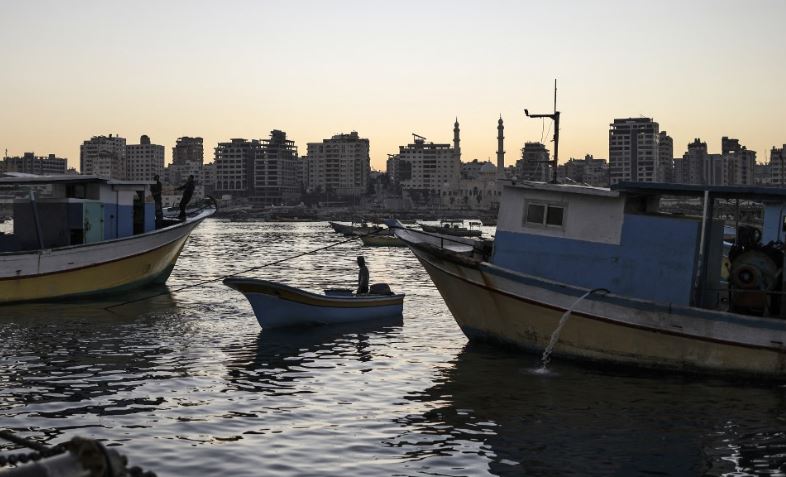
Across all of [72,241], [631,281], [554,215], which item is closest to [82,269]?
[72,241]

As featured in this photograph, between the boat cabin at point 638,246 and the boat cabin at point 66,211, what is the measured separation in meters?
15.0

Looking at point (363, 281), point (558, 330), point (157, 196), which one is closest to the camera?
point (558, 330)

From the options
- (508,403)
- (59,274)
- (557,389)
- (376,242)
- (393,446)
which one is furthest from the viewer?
(376,242)

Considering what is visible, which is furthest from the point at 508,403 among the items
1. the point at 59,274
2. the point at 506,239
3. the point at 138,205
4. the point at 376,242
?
the point at 376,242

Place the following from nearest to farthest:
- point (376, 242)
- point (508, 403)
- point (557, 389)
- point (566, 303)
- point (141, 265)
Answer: point (508, 403)
point (557, 389)
point (566, 303)
point (141, 265)
point (376, 242)

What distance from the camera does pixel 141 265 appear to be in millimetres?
28938

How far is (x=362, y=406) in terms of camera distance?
13.5 metres

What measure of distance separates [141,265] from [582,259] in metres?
17.4

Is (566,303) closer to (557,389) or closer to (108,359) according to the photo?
(557,389)

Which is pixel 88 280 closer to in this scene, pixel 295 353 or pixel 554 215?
pixel 295 353

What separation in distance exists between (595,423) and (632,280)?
4.37m

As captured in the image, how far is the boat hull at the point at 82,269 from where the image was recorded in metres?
25.1

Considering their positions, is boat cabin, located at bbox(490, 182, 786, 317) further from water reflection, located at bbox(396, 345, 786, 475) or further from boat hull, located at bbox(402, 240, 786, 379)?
water reflection, located at bbox(396, 345, 786, 475)

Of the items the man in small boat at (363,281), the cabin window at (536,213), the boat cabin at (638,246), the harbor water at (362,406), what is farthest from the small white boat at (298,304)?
the cabin window at (536,213)
